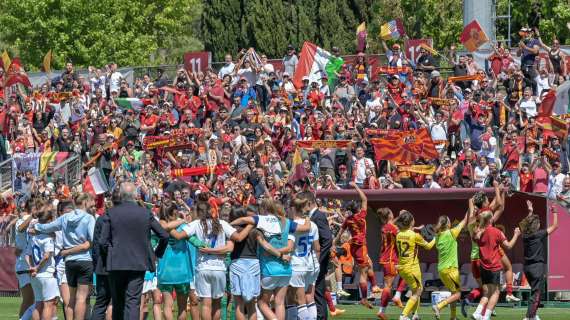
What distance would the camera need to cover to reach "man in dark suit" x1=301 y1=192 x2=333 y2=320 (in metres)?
18.9

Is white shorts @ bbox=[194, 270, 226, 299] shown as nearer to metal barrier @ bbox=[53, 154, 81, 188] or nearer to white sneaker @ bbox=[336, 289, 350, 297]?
white sneaker @ bbox=[336, 289, 350, 297]

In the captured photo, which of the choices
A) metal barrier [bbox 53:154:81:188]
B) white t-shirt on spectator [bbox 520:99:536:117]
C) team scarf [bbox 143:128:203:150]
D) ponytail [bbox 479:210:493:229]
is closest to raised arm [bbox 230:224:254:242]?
ponytail [bbox 479:210:493:229]

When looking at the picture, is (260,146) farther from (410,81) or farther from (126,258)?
(126,258)

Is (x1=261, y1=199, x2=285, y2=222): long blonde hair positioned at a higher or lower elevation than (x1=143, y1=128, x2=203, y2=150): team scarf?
higher

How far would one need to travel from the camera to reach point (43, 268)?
18406 millimetres

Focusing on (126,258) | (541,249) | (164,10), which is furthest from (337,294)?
(164,10)

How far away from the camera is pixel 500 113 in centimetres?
3081

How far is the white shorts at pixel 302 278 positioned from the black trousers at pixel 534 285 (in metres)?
3.81

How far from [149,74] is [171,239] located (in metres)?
23.5

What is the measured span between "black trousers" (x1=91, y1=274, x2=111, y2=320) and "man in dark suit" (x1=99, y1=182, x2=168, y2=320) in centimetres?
122

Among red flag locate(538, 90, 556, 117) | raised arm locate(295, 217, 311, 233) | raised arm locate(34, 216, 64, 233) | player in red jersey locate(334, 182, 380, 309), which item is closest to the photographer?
raised arm locate(295, 217, 311, 233)

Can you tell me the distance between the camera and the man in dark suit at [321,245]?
18.9 meters

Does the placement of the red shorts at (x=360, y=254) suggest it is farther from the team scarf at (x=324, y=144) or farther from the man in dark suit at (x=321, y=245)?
the team scarf at (x=324, y=144)

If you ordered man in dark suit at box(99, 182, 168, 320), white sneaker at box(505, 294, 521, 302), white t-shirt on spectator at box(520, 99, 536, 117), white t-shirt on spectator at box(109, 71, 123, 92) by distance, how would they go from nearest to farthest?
1. man in dark suit at box(99, 182, 168, 320)
2. white sneaker at box(505, 294, 521, 302)
3. white t-shirt on spectator at box(520, 99, 536, 117)
4. white t-shirt on spectator at box(109, 71, 123, 92)
